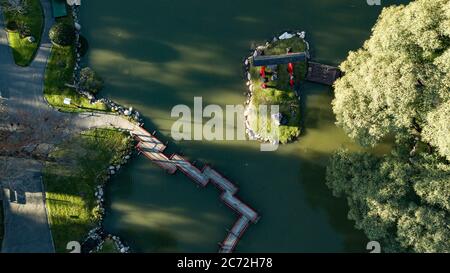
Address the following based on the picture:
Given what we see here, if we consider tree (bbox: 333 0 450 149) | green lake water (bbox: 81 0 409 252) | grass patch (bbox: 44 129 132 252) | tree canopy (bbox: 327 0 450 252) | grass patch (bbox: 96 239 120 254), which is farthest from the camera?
green lake water (bbox: 81 0 409 252)

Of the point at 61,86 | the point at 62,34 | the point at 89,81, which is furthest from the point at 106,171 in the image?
the point at 62,34

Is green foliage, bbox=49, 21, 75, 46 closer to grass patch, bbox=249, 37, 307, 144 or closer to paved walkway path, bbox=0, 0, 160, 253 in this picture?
paved walkway path, bbox=0, 0, 160, 253

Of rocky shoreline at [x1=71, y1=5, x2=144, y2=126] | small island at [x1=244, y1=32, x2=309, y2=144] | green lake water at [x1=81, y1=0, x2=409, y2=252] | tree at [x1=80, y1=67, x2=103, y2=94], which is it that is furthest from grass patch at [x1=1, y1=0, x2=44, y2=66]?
small island at [x1=244, y1=32, x2=309, y2=144]

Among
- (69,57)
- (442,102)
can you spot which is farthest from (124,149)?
(442,102)

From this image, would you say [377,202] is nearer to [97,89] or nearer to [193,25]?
[193,25]

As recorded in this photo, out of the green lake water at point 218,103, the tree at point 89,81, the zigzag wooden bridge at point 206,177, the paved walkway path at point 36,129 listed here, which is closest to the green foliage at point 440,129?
the green lake water at point 218,103

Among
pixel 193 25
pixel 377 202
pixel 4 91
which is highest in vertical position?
pixel 193 25
